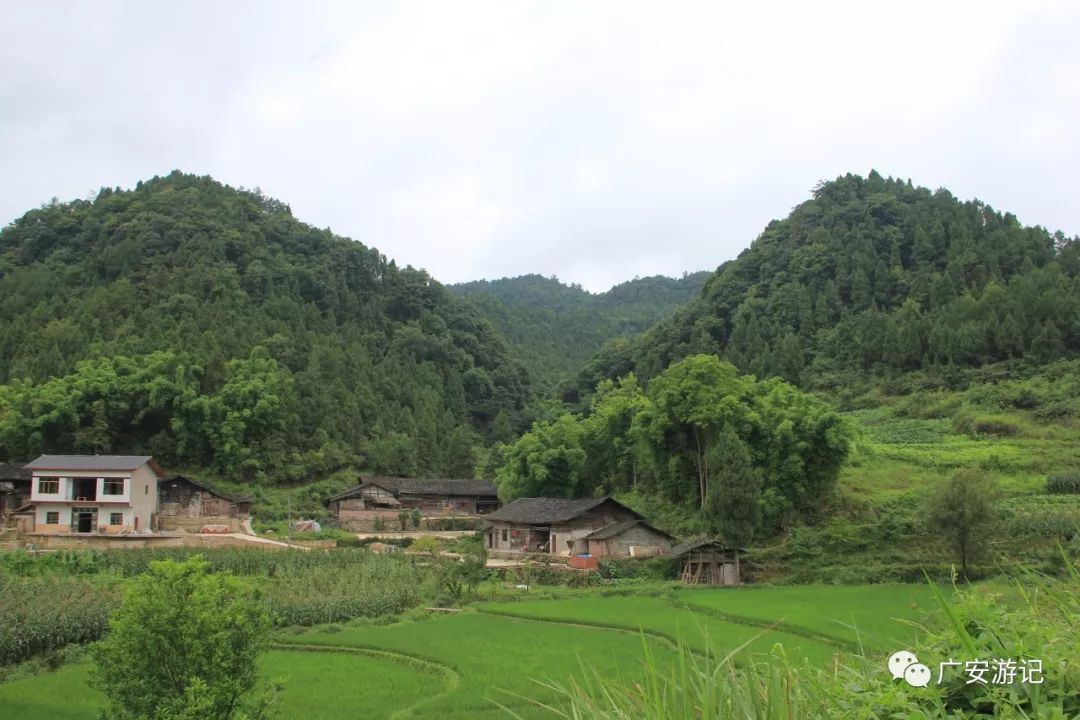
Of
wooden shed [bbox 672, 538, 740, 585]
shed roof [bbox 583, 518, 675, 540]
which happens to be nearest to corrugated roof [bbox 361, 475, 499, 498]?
shed roof [bbox 583, 518, 675, 540]

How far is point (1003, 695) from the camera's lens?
2.41 metres

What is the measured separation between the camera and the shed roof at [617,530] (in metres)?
37.9

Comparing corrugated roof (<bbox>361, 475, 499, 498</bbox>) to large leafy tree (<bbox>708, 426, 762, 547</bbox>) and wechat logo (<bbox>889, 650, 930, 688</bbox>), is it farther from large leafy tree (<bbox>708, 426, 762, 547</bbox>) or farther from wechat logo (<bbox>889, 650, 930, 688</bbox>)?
wechat logo (<bbox>889, 650, 930, 688</bbox>)

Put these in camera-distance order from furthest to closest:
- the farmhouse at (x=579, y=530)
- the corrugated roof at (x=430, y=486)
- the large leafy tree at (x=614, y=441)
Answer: the corrugated roof at (x=430, y=486), the large leafy tree at (x=614, y=441), the farmhouse at (x=579, y=530)

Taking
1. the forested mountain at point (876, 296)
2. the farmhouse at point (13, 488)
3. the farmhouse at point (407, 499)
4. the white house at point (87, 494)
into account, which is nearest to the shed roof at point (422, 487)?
the farmhouse at point (407, 499)

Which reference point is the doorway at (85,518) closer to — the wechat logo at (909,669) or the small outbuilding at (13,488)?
the small outbuilding at (13,488)

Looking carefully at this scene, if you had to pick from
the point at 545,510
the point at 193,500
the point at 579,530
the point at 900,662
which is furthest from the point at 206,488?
the point at 900,662

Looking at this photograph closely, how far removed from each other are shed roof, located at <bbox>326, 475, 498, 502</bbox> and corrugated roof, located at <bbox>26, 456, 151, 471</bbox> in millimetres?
13262

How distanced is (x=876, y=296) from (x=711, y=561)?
160 ft

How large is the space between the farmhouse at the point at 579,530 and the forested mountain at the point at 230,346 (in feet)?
80.2

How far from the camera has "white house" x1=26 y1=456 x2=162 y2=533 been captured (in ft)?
145

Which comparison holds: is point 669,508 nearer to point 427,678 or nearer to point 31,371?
point 427,678

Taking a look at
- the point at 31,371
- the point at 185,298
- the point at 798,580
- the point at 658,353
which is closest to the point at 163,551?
the point at 798,580

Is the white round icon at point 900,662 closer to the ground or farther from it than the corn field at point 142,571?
farther from it
